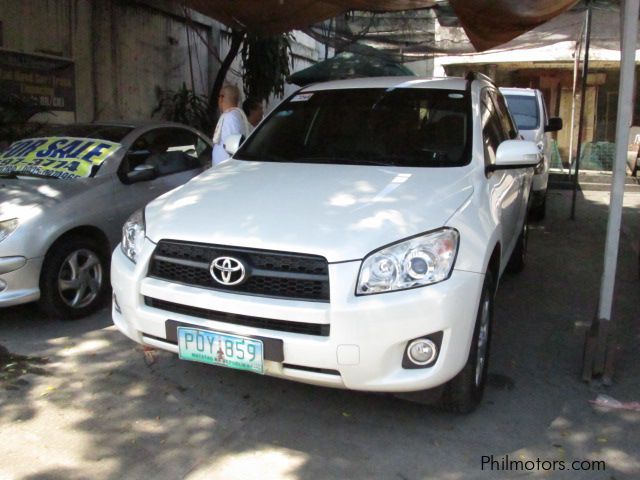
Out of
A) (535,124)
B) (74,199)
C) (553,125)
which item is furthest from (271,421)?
(553,125)

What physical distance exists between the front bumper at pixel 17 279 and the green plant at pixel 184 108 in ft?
21.2

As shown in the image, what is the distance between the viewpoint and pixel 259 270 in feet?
9.91

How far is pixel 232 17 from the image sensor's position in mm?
8766

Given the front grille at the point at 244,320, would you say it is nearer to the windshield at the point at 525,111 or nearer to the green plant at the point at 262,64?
the windshield at the point at 525,111

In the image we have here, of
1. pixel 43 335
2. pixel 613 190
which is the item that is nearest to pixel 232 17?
pixel 43 335

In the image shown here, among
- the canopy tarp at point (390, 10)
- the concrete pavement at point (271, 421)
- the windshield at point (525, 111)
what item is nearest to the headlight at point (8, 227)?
the concrete pavement at point (271, 421)

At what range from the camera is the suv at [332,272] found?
2896mm

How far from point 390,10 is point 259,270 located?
5.67 m

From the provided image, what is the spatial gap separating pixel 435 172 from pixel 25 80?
6524 mm

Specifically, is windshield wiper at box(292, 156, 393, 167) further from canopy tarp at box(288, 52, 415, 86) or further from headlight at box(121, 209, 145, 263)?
canopy tarp at box(288, 52, 415, 86)

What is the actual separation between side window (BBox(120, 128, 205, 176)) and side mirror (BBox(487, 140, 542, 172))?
3.14m

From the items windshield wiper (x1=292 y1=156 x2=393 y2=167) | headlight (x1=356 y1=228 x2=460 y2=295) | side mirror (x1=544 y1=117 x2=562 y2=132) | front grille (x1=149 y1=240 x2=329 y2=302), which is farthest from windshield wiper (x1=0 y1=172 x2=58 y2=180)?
side mirror (x1=544 y1=117 x2=562 y2=132)

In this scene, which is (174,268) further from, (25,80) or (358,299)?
(25,80)

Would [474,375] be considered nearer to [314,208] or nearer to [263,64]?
[314,208]
